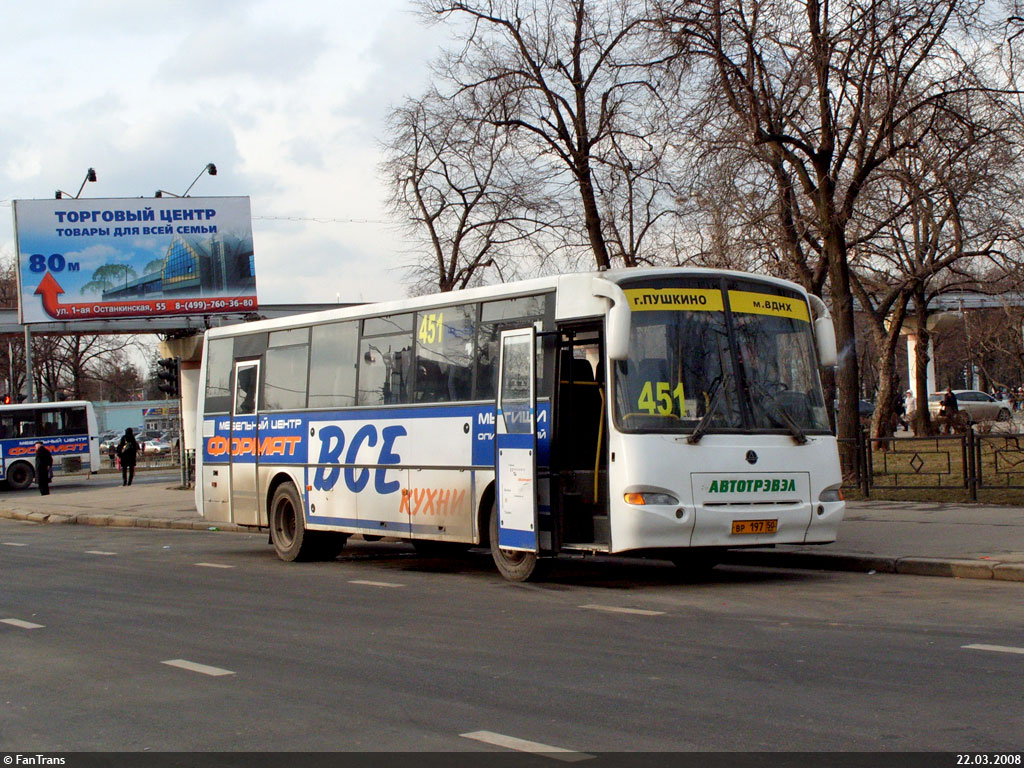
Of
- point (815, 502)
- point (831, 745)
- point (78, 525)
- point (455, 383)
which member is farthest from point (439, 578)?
point (78, 525)

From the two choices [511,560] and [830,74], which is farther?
[830,74]

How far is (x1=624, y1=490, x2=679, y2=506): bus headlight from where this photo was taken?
11406 mm

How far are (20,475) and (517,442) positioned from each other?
3855 cm

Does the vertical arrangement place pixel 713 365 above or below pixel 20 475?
above

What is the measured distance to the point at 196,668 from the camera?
27.6 feet

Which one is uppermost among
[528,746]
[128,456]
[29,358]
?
[29,358]

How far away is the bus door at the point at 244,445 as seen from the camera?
17188 mm

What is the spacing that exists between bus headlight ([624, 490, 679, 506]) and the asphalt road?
917 millimetres

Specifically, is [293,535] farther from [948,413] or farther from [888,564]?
[948,413]

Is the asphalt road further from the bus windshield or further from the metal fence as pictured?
the metal fence

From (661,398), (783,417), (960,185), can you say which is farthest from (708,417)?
(960,185)

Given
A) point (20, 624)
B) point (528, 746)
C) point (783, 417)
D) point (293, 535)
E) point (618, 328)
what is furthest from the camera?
point (293, 535)

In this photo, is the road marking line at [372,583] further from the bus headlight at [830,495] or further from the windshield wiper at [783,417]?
the bus headlight at [830,495]

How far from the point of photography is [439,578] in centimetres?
1391
